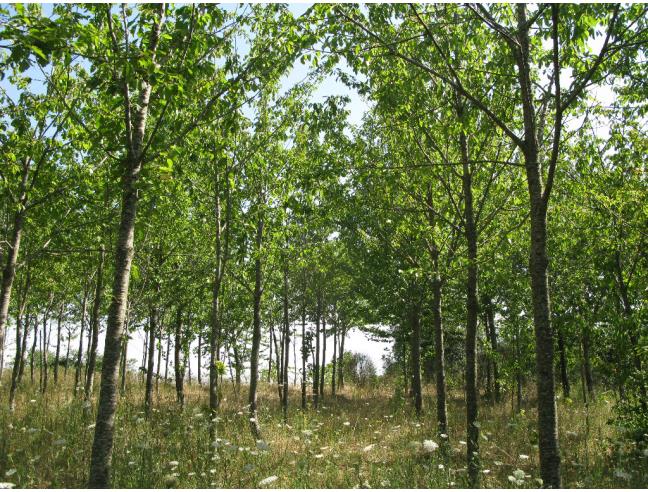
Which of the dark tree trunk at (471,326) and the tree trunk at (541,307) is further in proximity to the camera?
the dark tree trunk at (471,326)

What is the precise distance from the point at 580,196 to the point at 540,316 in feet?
18.6

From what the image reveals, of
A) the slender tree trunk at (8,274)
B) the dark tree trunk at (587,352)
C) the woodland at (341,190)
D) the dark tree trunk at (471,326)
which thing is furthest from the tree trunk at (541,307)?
the slender tree trunk at (8,274)

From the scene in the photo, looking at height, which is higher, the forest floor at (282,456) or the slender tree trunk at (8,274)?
the slender tree trunk at (8,274)

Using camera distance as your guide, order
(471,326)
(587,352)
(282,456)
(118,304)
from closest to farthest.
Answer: (118,304), (471,326), (282,456), (587,352)

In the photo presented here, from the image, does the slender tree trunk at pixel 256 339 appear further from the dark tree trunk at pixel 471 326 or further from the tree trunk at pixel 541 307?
the tree trunk at pixel 541 307

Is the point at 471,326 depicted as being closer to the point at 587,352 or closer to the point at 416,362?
the point at 416,362

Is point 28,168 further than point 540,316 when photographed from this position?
Yes

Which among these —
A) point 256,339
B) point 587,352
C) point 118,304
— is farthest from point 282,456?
point 587,352

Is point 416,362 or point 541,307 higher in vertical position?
point 541,307

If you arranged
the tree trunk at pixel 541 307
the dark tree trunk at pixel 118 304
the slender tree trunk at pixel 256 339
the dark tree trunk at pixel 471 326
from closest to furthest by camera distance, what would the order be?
the tree trunk at pixel 541 307 → the dark tree trunk at pixel 118 304 → the dark tree trunk at pixel 471 326 → the slender tree trunk at pixel 256 339

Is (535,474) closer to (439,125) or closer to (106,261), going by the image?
(439,125)

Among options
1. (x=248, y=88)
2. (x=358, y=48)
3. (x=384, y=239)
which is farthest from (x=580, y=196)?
(x=248, y=88)

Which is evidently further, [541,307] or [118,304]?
[118,304]

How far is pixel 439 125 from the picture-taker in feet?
25.9
